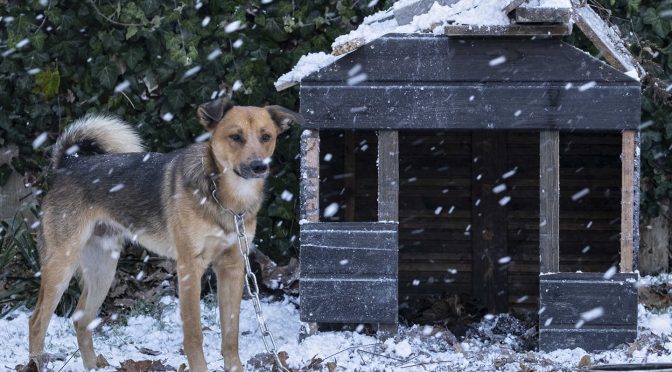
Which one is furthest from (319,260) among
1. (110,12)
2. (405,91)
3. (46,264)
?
(110,12)

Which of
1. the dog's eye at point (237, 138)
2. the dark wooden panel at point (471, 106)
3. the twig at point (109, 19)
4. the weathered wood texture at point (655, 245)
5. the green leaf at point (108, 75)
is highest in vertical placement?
the dog's eye at point (237, 138)

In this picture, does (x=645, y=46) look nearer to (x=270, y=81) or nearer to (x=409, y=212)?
(x=409, y=212)

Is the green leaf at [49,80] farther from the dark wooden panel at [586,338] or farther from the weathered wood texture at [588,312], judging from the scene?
the dark wooden panel at [586,338]

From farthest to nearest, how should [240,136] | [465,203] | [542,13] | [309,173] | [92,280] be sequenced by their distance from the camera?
[465,203]
[309,173]
[92,280]
[542,13]
[240,136]

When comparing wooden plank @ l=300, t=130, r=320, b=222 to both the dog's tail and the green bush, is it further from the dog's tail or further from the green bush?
the green bush

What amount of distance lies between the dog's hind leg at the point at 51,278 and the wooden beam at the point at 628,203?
11.8 ft

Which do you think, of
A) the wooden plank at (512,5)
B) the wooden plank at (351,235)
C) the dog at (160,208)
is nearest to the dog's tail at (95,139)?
the dog at (160,208)

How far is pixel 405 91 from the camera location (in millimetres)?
6484

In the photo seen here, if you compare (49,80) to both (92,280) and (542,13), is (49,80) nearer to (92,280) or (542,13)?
(92,280)

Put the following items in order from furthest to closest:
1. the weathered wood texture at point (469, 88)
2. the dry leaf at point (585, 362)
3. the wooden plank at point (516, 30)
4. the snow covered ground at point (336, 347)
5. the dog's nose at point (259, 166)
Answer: the weathered wood texture at point (469, 88), the wooden plank at point (516, 30), the snow covered ground at point (336, 347), the dry leaf at point (585, 362), the dog's nose at point (259, 166)

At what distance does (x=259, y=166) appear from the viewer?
5117 millimetres

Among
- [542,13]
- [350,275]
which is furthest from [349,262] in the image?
[542,13]

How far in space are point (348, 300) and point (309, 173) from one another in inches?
36.0

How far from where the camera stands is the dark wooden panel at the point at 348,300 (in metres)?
6.45
